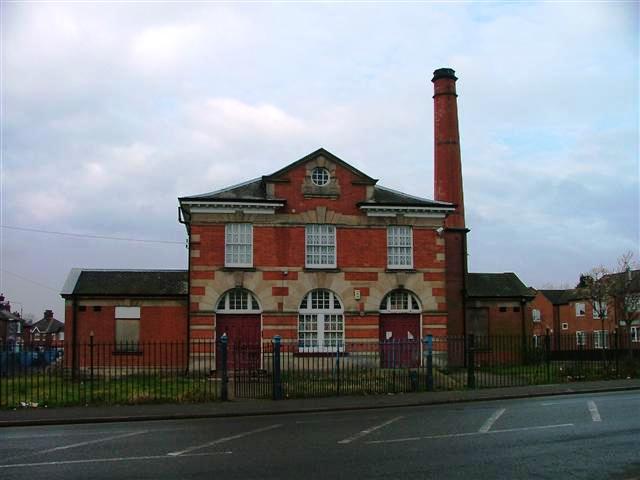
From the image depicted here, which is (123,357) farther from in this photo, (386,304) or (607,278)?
(607,278)

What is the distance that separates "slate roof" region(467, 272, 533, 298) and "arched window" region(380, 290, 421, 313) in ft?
16.8

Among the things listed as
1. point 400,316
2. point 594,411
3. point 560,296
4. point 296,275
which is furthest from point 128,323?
point 560,296

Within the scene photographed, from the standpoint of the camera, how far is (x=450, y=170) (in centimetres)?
3947

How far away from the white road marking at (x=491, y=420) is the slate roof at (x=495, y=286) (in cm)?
1916

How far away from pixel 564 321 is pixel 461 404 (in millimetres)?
56548

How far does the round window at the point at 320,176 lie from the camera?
→ 30859 mm

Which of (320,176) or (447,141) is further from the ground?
(447,141)

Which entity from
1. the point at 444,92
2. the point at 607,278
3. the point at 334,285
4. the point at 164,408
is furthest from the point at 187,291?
the point at 607,278

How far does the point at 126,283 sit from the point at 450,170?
18367 millimetres

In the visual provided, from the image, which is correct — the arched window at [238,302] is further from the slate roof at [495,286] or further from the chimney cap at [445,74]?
the chimney cap at [445,74]

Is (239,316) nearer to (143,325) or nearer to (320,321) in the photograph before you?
(320,321)

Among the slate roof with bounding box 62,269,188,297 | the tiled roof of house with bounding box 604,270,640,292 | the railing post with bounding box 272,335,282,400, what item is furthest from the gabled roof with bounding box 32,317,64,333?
the railing post with bounding box 272,335,282,400

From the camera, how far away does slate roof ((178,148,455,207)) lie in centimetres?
2997

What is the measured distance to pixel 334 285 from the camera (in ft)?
100
